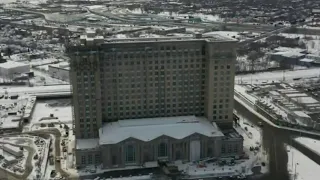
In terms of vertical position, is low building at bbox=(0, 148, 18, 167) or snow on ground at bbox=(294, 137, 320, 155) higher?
snow on ground at bbox=(294, 137, 320, 155)

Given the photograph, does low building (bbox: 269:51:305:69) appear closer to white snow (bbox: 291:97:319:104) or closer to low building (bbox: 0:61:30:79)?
white snow (bbox: 291:97:319:104)

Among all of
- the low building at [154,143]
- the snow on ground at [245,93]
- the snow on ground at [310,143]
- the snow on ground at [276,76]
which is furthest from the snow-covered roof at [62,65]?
the snow on ground at [310,143]

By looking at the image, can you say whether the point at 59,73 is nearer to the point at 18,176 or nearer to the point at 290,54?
the point at 18,176

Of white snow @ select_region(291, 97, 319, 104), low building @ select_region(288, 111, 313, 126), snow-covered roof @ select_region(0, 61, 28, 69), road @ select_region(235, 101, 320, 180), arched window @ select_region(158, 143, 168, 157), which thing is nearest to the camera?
road @ select_region(235, 101, 320, 180)

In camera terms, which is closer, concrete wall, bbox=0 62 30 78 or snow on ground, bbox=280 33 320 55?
concrete wall, bbox=0 62 30 78

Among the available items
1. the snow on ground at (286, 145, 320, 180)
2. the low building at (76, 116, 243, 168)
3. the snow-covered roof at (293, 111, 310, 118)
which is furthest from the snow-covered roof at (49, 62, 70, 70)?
the snow on ground at (286, 145, 320, 180)

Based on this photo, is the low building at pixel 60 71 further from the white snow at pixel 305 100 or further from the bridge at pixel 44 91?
the white snow at pixel 305 100

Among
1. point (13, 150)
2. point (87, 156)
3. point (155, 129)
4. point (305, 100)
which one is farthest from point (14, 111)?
point (305, 100)
